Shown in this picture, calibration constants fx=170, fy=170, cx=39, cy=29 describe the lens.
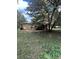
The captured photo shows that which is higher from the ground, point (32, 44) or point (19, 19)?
point (19, 19)

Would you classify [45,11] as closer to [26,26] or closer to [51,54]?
[26,26]

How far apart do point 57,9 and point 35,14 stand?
251 millimetres

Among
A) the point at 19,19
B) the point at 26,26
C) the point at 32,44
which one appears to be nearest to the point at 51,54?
the point at 32,44

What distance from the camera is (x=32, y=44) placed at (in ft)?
6.09

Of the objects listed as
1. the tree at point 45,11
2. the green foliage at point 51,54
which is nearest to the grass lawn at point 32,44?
the green foliage at point 51,54

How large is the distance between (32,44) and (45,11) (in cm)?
39

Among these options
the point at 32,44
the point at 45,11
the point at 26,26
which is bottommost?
the point at 32,44
